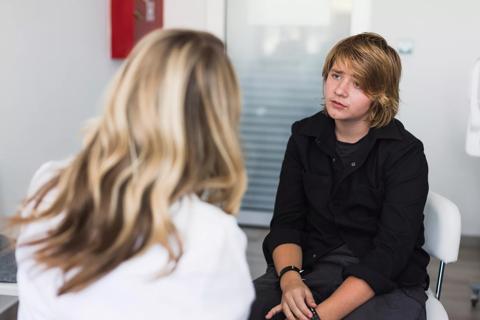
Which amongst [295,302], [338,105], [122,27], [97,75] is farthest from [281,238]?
[122,27]

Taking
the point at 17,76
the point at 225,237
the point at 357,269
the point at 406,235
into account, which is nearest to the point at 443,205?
the point at 406,235

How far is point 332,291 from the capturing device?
55.1 inches

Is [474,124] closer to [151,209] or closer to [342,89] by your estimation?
[342,89]

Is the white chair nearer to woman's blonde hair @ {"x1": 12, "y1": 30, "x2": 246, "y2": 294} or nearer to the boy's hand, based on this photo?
the boy's hand

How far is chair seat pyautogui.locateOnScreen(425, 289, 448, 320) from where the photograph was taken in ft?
4.45

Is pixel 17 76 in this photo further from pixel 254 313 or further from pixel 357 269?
pixel 357 269

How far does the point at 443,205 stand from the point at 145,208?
3.04 ft

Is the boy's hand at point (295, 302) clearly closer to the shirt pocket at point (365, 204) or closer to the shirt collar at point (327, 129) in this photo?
the shirt pocket at point (365, 204)

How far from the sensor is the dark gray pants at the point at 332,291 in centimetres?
131

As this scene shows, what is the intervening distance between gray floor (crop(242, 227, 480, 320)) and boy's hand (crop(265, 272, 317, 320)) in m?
1.37

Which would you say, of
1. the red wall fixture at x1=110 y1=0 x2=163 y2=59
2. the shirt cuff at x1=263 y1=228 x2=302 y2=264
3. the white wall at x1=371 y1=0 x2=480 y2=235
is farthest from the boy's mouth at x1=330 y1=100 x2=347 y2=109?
the white wall at x1=371 y1=0 x2=480 y2=235

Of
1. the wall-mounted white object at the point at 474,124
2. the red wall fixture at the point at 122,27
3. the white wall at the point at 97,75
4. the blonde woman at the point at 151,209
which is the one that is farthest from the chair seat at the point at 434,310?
the red wall fixture at the point at 122,27

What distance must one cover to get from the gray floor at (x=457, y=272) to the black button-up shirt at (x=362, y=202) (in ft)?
4.07

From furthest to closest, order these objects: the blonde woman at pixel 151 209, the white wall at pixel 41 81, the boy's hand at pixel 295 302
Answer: the white wall at pixel 41 81
the boy's hand at pixel 295 302
the blonde woman at pixel 151 209
